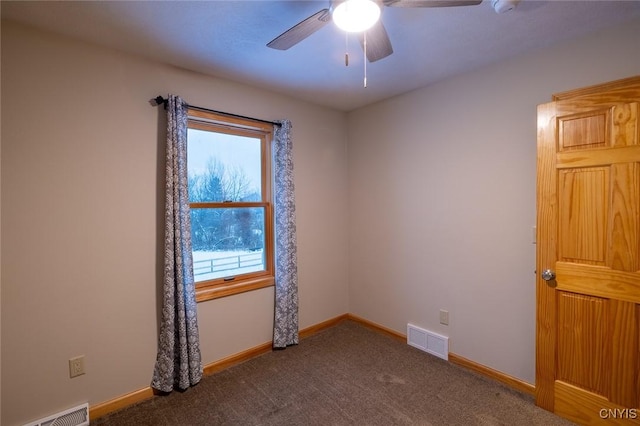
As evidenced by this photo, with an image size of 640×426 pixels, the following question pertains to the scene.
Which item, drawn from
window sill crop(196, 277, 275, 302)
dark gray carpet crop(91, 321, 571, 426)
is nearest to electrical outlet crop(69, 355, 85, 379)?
dark gray carpet crop(91, 321, 571, 426)

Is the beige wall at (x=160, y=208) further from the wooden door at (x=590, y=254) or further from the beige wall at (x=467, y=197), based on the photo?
the wooden door at (x=590, y=254)

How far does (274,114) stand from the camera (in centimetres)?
296

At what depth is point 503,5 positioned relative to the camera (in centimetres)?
160

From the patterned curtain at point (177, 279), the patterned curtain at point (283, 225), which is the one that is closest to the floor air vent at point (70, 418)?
the patterned curtain at point (177, 279)

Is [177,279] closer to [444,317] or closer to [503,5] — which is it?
[444,317]

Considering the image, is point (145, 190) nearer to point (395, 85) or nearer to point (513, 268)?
point (395, 85)

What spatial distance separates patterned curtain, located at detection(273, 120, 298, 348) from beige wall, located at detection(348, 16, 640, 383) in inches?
36.6

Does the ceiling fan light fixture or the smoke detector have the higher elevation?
the smoke detector

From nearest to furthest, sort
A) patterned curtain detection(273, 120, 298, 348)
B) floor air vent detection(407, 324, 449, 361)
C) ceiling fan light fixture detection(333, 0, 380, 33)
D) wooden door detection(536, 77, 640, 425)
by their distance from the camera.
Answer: ceiling fan light fixture detection(333, 0, 380, 33) < wooden door detection(536, 77, 640, 425) < floor air vent detection(407, 324, 449, 361) < patterned curtain detection(273, 120, 298, 348)

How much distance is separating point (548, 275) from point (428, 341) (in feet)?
4.09

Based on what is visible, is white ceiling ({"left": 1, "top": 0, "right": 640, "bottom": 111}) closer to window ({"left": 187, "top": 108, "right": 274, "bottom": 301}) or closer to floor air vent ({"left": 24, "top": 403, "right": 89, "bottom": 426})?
window ({"left": 187, "top": 108, "right": 274, "bottom": 301})

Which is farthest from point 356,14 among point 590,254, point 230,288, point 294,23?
point 230,288

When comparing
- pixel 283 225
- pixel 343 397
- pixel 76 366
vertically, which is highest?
pixel 283 225

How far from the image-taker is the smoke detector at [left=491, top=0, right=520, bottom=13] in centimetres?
158
